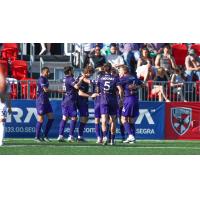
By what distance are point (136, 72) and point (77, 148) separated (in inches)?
322

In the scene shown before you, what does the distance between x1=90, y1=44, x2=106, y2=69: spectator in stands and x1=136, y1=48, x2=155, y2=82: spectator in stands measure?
118cm

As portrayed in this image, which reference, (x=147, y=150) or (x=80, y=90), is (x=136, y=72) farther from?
(x=147, y=150)

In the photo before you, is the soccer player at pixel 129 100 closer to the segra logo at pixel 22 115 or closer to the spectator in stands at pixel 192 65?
the segra logo at pixel 22 115

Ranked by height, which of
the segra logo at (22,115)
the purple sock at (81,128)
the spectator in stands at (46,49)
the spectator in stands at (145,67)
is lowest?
the purple sock at (81,128)

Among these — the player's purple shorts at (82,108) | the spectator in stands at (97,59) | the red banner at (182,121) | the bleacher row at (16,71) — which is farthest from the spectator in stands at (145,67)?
the player's purple shorts at (82,108)

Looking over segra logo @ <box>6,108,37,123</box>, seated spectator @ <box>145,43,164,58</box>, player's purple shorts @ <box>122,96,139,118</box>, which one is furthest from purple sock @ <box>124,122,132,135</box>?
seated spectator @ <box>145,43,164,58</box>

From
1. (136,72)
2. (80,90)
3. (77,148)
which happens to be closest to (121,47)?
(136,72)

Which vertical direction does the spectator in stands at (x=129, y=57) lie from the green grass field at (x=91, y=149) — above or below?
above

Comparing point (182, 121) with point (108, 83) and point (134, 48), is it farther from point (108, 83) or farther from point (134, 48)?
point (108, 83)

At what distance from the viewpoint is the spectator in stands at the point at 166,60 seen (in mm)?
27828

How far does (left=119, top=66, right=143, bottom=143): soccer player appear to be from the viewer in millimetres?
22075

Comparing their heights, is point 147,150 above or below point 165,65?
below

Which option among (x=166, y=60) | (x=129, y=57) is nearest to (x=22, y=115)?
(x=129, y=57)

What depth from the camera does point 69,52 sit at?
28.9 metres
